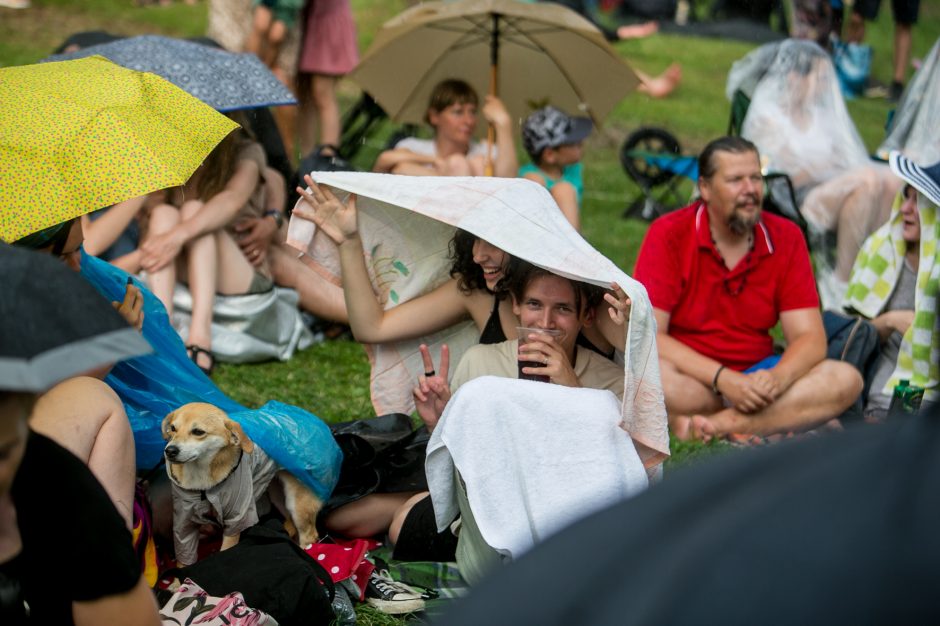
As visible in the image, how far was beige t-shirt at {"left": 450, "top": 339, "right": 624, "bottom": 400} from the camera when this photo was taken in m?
3.90

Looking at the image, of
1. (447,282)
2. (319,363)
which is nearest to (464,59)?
(319,363)

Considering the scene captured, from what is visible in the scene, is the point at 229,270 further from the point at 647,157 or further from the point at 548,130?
the point at 647,157

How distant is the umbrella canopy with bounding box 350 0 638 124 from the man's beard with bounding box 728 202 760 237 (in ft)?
6.69

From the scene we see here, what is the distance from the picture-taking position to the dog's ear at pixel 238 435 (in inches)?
151

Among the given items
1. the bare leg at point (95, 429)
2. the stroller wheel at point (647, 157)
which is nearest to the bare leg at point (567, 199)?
the stroller wheel at point (647, 157)

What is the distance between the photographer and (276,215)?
675 cm

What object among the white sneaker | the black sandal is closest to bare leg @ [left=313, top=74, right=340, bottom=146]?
the black sandal

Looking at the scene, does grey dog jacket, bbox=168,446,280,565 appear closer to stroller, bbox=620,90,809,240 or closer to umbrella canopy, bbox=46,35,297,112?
umbrella canopy, bbox=46,35,297,112

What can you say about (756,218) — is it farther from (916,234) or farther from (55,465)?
(55,465)

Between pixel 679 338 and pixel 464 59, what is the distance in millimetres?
2718

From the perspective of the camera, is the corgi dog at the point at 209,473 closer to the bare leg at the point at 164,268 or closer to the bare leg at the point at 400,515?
the bare leg at the point at 400,515

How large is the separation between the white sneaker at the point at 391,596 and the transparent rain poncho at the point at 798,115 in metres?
5.11

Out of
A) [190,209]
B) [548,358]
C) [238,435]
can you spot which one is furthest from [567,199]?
[238,435]

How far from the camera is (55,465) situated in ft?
7.64
